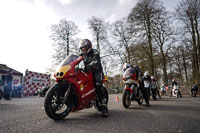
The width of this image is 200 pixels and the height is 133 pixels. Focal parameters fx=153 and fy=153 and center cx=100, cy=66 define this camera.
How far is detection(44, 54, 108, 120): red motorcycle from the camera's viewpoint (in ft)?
10.1

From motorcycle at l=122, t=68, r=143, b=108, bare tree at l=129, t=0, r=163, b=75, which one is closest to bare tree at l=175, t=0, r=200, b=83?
bare tree at l=129, t=0, r=163, b=75

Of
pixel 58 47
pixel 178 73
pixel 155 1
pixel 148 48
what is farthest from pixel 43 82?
pixel 178 73

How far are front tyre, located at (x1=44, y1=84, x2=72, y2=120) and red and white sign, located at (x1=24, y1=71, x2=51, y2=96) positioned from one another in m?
12.8

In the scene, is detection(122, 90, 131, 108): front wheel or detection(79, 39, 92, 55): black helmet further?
detection(122, 90, 131, 108): front wheel

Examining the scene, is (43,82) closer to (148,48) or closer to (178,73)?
(148,48)

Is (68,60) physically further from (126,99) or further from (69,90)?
(126,99)

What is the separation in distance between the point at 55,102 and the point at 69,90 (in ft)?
1.25

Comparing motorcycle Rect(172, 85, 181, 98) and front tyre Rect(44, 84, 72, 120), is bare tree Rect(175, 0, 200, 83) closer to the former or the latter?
motorcycle Rect(172, 85, 181, 98)

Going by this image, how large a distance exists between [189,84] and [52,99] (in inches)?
807

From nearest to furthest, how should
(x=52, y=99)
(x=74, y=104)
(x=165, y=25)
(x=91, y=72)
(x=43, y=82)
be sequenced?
(x=52, y=99), (x=74, y=104), (x=91, y=72), (x=43, y=82), (x=165, y=25)

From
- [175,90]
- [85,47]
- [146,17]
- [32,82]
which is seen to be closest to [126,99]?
[85,47]

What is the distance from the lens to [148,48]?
64.7 ft

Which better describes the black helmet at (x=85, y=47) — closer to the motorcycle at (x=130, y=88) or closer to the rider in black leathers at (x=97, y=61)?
the rider in black leathers at (x=97, y=61)

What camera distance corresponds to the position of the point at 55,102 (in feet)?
10.5
